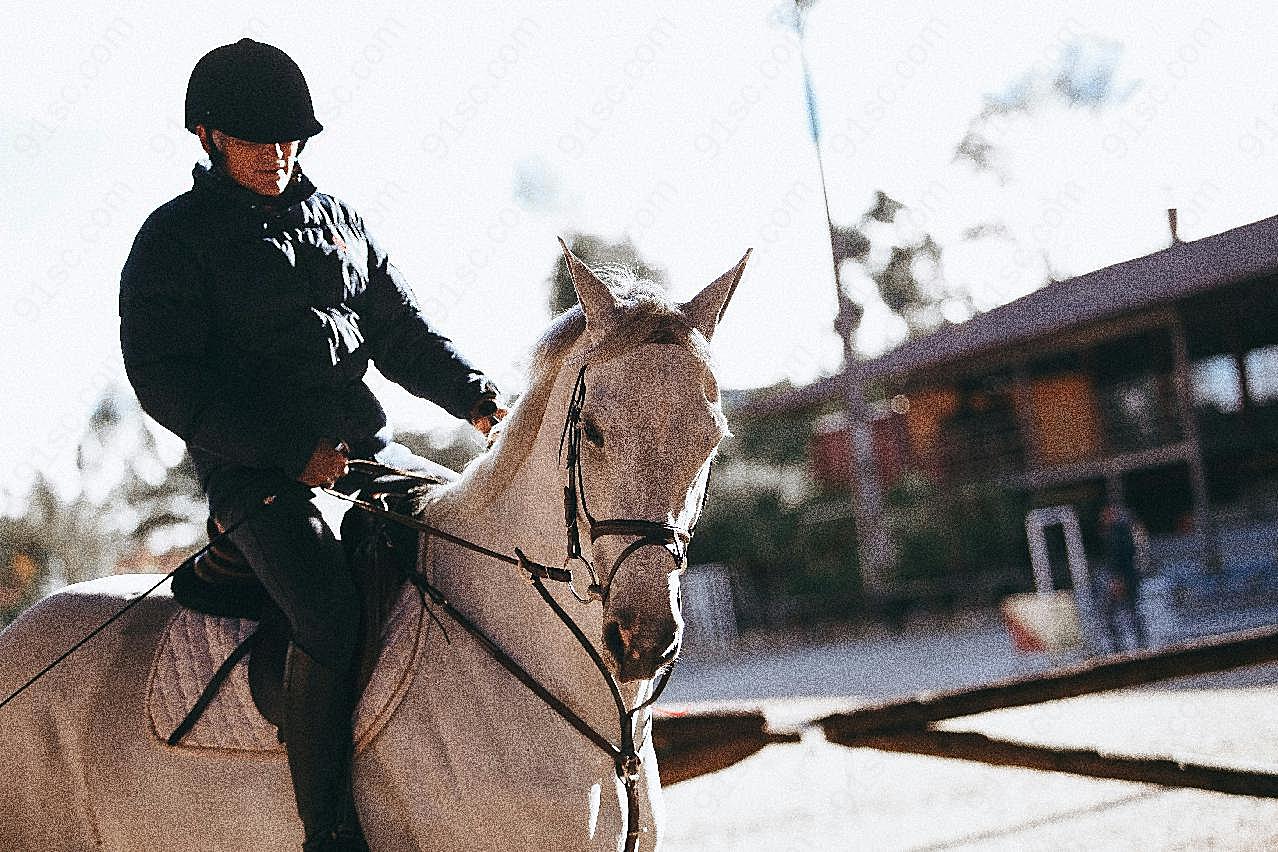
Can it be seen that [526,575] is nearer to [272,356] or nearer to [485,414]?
[485,414]

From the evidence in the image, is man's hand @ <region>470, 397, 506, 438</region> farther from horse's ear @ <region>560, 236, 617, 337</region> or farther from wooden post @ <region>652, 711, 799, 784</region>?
wooden post @ <region>652, 711, 799, 784</region>

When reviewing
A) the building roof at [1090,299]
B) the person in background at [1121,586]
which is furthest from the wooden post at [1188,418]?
the person in background at [1121,586]

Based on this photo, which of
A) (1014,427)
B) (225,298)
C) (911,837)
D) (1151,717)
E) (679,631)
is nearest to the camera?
(679,631)

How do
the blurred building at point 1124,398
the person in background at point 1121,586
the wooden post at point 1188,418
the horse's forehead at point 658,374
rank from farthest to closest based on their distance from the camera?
the wooden post at point 1188,418 → the blurred building at point 1124,398 → the person in background at point 1121,586 → the horse's forehead at point 658,374

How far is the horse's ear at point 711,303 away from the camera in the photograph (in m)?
2.81

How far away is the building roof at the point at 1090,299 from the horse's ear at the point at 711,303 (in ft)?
73.8

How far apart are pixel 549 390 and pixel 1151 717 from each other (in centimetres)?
1069

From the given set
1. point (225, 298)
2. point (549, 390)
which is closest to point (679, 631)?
point (549, 390)

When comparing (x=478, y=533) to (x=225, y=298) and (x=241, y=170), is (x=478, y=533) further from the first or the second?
(x=241, y=170)

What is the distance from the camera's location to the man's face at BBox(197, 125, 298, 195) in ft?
10.4

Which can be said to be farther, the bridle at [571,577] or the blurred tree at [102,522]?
the blurred tree at [102,522]

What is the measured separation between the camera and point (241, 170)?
3.19 metres

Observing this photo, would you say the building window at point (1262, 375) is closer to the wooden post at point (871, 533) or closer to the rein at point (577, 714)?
the wooden post at point (871, 533)

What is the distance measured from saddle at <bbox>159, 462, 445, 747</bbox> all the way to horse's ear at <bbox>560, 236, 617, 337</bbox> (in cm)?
83
